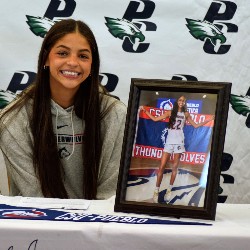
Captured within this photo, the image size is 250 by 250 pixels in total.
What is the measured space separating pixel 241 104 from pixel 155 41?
410mm

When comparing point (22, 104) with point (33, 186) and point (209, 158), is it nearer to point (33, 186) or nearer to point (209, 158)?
point (33, 186)

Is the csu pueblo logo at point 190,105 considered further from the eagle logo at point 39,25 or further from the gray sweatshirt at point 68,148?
the eagle logo at point 39,25

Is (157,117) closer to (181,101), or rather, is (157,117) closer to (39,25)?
(181,101)

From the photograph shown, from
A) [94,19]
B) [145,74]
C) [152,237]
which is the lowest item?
[152,237]

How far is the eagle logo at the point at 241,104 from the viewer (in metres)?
1.94

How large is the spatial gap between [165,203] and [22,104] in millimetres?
695

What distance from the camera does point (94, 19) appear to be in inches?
76.4

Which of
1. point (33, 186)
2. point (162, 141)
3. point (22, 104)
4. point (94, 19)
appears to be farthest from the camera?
point (94, 19)

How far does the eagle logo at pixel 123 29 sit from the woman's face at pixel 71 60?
1.68 feet

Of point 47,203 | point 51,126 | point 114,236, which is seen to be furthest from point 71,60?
point 114,236

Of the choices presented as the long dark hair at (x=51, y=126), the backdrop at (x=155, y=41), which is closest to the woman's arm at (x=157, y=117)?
the long dark hair at (x=51, y=126)

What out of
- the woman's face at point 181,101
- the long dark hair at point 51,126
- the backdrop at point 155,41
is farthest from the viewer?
the backdrop at point 155,41

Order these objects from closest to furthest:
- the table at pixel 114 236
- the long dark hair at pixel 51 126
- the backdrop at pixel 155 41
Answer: the table at pixel 114 236, the long dark hair at pixel 51 126, the backdrop at pixel 155 41

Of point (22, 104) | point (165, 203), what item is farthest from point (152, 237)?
point (22, 104)
